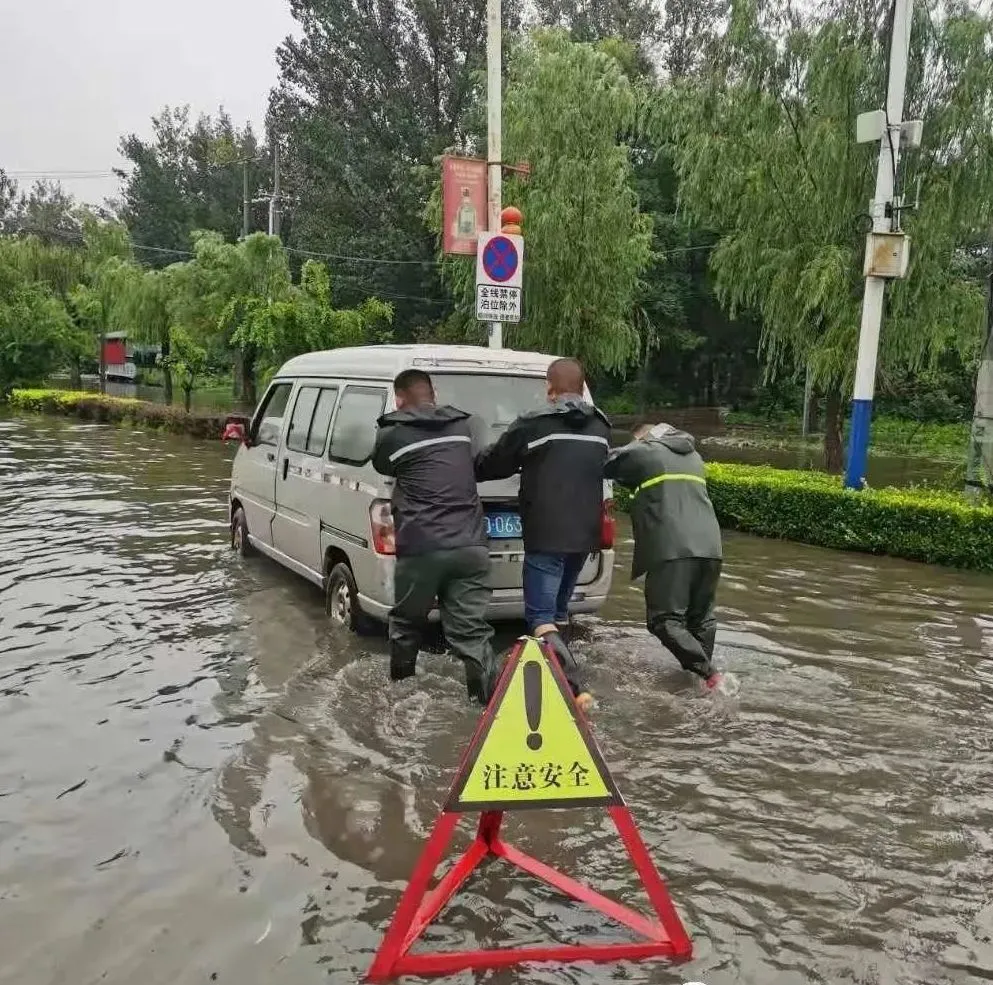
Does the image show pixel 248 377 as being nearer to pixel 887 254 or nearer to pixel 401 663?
pixel 887 254

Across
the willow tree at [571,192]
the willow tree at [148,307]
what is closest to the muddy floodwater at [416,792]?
the willow tree at [571,192]

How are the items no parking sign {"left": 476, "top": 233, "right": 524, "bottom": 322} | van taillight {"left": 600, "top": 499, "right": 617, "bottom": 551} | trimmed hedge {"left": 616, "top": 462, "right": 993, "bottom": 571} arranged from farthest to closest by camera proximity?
no parking sign {"left": 476, "top": 233, "right": 524, "bottom": 322}, trimmed hedge {"left": 616, "top": 462, "right": 993, "bottom": 571}, van taillight {"left": 600, "top": 499, "right": 617, "bottom": 551}

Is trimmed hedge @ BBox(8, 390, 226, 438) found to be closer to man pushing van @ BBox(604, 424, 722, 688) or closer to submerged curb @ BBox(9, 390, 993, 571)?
submerged curb @ BBox(9, 390, 993, 571)

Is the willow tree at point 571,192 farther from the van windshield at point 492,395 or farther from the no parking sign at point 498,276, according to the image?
the van windshield at point 492,395

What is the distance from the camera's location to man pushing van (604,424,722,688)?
18.1 ft

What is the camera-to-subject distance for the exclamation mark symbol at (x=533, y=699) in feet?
10.3

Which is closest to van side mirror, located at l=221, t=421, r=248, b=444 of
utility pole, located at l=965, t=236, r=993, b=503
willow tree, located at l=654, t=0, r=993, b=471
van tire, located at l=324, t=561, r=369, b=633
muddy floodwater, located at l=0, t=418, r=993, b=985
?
muddy floodwater, located at l=0, t=418, r=993, b=985

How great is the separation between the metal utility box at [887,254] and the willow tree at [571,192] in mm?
8943

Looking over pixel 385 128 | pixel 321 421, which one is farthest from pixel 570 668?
pixel 385 128

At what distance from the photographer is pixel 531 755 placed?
10.3ft

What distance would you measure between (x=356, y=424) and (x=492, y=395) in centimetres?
94

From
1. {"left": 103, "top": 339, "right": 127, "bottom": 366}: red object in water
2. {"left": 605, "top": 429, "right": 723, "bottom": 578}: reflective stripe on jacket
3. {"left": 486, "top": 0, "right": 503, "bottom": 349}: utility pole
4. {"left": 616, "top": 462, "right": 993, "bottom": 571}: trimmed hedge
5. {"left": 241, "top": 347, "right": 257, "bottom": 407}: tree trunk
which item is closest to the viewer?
{"left": 605, "top": 429, "right": 723, "bottom": 578}: reflective stripe on jacket

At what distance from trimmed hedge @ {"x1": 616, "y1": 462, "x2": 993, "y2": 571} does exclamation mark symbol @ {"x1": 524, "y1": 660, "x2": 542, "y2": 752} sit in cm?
756

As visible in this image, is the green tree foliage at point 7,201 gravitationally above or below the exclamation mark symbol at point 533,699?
above
